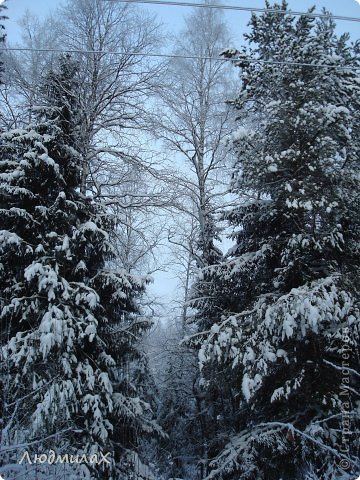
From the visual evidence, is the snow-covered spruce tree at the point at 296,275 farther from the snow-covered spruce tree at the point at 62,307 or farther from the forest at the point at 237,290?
the snow-covered spruce tree at the point at 62,307

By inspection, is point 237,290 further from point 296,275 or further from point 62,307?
point 62,307

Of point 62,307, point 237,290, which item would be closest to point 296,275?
point 237,290

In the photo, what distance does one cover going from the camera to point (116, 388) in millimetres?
6402

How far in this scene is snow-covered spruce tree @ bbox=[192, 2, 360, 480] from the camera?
5.03m

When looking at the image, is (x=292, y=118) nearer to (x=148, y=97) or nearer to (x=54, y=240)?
(x=54, y=240)

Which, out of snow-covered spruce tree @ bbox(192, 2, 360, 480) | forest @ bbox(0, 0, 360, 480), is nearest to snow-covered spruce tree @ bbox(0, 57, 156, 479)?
forest @ bbox(0, 0, 360, 480)

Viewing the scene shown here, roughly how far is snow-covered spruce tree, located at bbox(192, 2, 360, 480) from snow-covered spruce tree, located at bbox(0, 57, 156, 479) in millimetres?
1666

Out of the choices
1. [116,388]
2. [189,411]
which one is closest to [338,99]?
[116,388]

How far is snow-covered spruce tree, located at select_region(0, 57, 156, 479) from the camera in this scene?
16.8ft

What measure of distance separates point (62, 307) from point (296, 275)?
3794 millimetres

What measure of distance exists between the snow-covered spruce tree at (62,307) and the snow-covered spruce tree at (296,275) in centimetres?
167

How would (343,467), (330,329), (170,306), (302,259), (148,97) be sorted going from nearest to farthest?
(343,467) < (330,329) < (302,259) < (148,97) < (170,306)

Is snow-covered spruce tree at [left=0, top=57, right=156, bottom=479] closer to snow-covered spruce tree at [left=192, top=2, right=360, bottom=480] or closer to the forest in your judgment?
the forest

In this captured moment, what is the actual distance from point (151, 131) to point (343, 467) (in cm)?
832
